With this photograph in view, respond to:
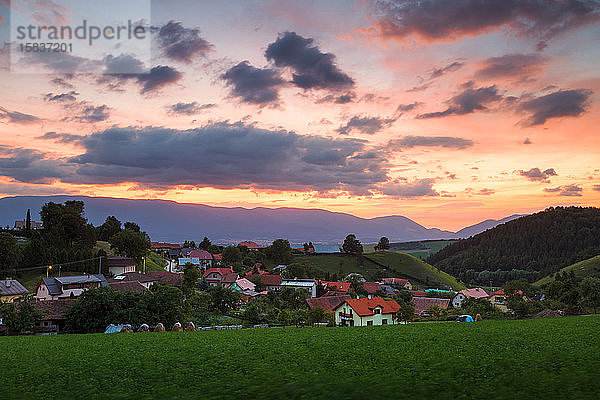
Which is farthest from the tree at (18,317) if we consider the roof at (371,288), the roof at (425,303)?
the roof at (371,288)

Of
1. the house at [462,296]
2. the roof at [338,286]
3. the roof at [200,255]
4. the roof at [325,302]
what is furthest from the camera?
the roof at [200,255]

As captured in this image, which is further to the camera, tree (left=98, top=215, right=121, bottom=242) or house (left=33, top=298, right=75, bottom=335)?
tree (left=98, top=215, right=121, bottom=242)

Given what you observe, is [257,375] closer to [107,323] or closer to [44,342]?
[44,342]

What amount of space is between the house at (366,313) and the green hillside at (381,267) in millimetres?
55030

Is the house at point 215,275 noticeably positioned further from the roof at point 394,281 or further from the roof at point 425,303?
the roof at point 425,303

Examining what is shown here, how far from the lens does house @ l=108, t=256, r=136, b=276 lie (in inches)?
3246

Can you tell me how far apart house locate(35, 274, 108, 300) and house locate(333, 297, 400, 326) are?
119 ft

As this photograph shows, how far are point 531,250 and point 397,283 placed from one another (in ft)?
333

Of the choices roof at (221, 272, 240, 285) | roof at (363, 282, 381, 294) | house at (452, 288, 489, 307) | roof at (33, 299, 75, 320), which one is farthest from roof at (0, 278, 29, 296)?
house at (452, 288, 489, 307)

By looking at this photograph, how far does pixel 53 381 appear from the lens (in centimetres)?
1503

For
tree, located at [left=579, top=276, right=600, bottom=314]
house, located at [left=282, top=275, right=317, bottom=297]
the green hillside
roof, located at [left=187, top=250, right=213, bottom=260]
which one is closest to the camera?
tree, located at [left=579, top=276, right=600, bottom=314]

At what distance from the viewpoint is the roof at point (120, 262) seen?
8294cm

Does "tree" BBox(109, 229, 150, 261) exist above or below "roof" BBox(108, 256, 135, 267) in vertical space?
above

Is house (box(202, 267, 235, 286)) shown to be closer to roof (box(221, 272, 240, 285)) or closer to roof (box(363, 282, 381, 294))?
roof (box(221, 272, 240, 285))
